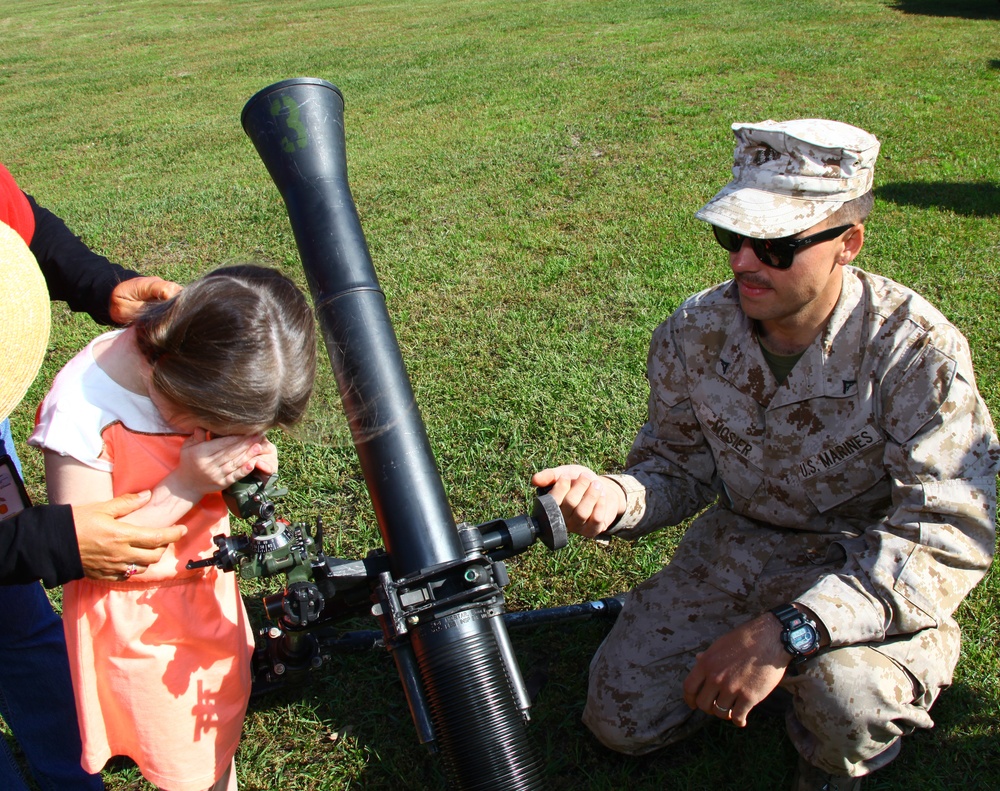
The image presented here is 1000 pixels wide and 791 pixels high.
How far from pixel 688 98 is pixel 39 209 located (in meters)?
9.34

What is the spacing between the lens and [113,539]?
211 centimetres

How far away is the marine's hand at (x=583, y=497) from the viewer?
270 centimetres

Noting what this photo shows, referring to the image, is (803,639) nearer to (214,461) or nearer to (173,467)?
(214,461)

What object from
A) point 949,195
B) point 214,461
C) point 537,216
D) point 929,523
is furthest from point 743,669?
point 949,195

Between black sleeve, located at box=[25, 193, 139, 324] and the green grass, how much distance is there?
0.88 m

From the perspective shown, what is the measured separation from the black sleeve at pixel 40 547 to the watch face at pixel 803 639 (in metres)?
1.88

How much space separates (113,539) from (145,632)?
0.40 meters

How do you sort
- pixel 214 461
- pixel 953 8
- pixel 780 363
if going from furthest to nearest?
pixel 953 8 → pixel 780 363 → pixel 214 461

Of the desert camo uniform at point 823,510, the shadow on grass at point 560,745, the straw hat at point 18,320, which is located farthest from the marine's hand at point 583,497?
the straw hat at point 18,320

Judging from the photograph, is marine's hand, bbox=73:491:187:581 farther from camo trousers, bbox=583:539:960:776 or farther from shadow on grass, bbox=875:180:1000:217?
shadow on grass, bbox=875:180:1000:217

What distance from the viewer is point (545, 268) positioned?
20.9ft

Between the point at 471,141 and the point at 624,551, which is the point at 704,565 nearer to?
the point at 624,551

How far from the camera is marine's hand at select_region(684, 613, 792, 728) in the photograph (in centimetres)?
239

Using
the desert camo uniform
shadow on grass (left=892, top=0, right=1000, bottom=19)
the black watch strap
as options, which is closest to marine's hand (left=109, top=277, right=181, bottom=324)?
the desert camo uniform
